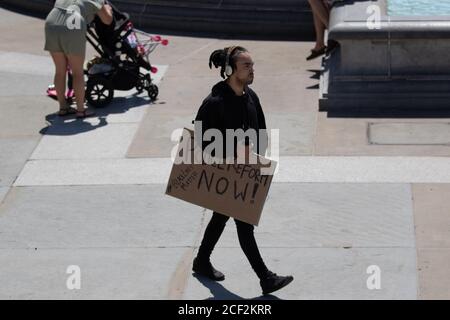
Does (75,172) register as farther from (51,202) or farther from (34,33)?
(34,33)

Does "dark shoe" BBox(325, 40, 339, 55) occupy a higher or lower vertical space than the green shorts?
lower

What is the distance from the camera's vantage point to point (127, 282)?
768 centimetres

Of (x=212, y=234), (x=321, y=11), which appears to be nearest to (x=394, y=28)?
(x=321, y=11)

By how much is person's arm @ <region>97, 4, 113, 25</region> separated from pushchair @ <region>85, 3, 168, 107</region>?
0.17m

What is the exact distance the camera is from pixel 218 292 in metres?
7.46

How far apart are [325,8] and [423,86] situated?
2.43 meters

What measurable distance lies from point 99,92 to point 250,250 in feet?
16.3

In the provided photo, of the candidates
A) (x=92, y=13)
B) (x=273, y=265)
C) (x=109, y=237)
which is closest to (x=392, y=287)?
(x=273, y=265)

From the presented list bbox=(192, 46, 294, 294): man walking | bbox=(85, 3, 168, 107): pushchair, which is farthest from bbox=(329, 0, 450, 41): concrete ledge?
bbox=(192, 46, 294, 294): man walking

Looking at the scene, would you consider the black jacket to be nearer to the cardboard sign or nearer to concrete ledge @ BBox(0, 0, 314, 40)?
the cardboard sign

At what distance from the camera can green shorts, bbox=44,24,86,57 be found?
438 inches

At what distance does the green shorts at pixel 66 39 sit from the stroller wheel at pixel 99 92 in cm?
58

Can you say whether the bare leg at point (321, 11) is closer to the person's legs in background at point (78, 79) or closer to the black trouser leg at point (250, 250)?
the person's legs in background at point (78, 79)

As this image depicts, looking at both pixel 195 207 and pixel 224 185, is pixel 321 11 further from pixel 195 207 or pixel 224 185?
pixel 224 185
